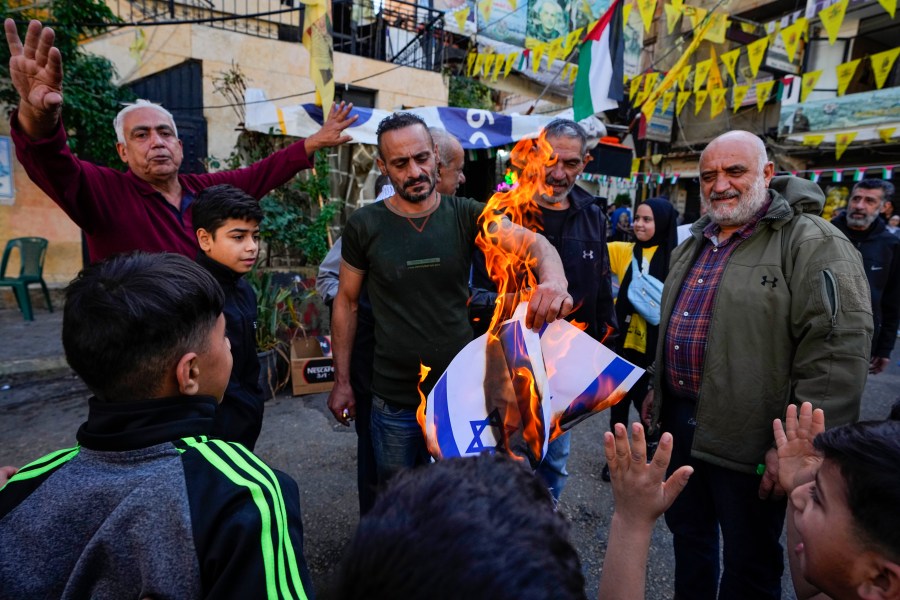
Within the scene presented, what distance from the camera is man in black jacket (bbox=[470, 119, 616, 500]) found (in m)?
2.86

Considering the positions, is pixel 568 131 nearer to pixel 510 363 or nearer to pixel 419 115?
pixel 510 363

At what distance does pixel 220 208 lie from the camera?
2250 millimetres

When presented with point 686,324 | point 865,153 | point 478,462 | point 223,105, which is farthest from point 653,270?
point 865,153

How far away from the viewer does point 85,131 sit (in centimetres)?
675

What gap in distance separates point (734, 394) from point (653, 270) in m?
2.05

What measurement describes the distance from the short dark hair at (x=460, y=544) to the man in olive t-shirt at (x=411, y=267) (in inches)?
58.5

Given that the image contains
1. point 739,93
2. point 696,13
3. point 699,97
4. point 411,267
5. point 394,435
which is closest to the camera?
point 411,267

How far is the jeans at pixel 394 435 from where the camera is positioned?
2365 millimetres

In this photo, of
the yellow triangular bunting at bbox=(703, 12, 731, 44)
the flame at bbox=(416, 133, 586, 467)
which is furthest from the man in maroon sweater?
the yellow triangular bunting at bbox=(703, 12, 731, 44)

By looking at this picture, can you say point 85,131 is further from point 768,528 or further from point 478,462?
point 768,528

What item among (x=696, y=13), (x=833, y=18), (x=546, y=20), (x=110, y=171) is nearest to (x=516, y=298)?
(x=110, y=171)

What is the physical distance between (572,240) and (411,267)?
3.78ft

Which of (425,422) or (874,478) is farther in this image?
(425,422)

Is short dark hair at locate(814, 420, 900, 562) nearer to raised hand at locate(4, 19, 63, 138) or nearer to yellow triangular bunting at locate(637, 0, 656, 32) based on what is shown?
raised hand at locate(4, 19, 63, 138)
